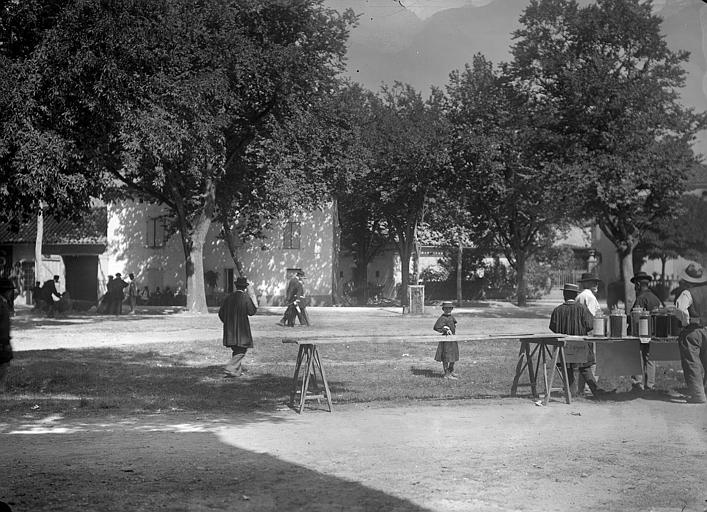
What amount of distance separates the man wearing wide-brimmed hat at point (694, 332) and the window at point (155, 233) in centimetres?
4363

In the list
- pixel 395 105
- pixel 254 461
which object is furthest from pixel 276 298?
pixel 254 461

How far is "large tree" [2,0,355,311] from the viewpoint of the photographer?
1964 cm

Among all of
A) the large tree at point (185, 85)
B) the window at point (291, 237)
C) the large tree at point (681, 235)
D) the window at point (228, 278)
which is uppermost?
the large tree at point (185, 85)

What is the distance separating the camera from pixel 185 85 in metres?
24.3

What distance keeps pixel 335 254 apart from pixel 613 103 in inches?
1055

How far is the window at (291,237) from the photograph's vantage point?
2031 inches

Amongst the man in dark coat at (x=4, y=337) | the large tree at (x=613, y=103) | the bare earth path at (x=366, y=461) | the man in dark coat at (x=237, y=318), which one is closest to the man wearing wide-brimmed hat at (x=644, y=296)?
the bare earth path at (x=366, y=461)

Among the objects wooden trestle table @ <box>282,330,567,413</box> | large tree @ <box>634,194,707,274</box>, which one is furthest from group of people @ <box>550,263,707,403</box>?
large tree @ <box>634,194,707,274</box>

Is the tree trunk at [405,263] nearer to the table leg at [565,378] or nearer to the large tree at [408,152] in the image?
the large tree at [408,152]

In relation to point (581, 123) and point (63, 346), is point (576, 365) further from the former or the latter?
point (581, 123)

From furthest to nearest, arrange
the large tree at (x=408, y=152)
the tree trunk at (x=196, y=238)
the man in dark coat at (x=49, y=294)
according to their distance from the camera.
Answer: the large tree at (x=408, y=152)
the man in dark coat at (x=49, y=294)
the tree trunk at (x=196, y=238)

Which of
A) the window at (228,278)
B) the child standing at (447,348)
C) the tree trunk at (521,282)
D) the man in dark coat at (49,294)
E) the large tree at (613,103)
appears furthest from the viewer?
the window at (228,278)

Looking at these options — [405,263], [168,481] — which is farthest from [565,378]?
[405,263]

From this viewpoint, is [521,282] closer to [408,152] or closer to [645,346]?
[408,152]
